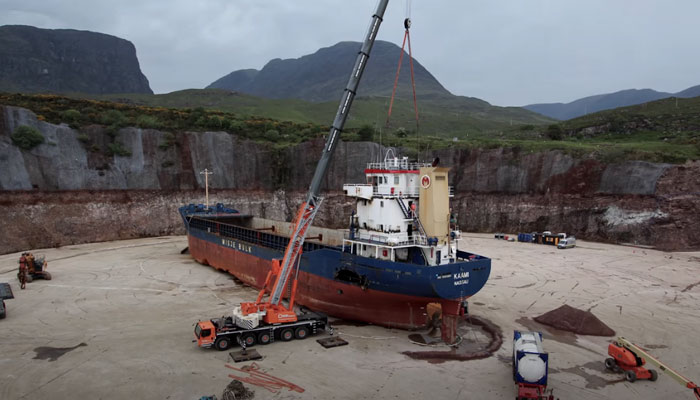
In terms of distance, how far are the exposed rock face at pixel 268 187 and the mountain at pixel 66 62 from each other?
3832 inches

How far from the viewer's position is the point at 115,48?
16325cm

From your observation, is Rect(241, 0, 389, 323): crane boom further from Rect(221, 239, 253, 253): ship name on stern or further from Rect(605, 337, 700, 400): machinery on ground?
Rect(605, 337, 700, 400): machinery on ground

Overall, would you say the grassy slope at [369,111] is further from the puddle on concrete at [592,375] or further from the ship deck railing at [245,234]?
the puddle on concrete at [592,375]

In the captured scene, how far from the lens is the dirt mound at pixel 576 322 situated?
56.9ft

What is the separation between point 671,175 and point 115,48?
182837 millimetres

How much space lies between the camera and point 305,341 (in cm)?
1597

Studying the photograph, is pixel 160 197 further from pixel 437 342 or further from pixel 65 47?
pixel 65 47

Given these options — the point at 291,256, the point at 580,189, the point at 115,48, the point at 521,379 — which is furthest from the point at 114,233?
the point at 115,48

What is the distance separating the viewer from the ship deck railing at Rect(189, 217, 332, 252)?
78.4 feet

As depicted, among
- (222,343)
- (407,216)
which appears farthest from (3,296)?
(407,216)

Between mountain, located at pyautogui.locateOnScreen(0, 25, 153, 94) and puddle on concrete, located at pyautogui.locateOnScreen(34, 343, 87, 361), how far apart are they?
12979 cm

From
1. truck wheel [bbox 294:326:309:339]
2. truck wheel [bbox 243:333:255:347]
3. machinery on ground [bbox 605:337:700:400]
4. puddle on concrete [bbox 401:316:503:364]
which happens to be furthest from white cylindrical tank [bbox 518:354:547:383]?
truck wheel [bbox 243:333:255:347]

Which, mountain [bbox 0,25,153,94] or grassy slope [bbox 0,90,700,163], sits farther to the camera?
mountain [bbox 0,25,153,94]

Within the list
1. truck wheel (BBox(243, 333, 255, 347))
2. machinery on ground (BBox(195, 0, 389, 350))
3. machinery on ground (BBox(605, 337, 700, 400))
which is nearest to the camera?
machinery on ground (BBox(605, 337, 700, 400))
